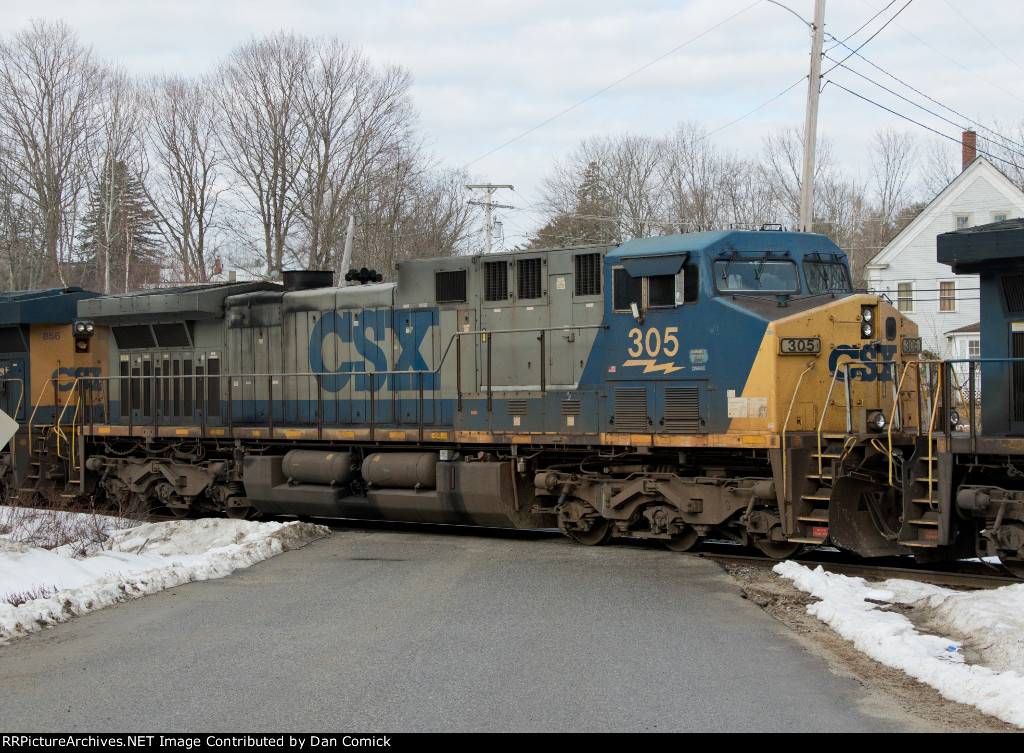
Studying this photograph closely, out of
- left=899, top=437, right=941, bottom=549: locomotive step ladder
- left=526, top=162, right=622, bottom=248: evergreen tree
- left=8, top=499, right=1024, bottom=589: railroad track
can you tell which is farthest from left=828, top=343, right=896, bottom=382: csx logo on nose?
left=526, top=162, right=622, bottom=248: evergreen tree

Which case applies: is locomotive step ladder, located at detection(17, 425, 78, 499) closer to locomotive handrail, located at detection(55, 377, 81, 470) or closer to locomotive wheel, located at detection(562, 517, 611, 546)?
locomotive handrail, located at detection(55, 377, 81, 470)

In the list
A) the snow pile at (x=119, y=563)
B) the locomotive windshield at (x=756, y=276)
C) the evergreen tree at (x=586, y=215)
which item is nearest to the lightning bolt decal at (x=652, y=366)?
the locomotive windshield at (x=756, y=276)

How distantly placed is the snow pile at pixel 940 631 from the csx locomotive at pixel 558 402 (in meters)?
0.94

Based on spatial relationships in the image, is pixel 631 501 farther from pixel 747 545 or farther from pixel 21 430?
pixel 21 430

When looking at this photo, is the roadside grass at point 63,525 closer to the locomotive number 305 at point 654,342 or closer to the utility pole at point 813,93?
the locomotive number 305 at point 654,342

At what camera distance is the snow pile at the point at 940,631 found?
550 cm

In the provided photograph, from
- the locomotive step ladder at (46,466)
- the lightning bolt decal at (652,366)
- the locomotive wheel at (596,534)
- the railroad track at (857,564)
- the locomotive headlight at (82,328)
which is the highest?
the locomotive headlight at (82,328)

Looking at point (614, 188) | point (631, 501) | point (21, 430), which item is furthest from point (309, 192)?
point (631, 501)

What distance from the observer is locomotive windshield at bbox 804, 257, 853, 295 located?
10.7 meters

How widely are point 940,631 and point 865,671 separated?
1348 millimetres

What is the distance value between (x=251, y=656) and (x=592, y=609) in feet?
9.27

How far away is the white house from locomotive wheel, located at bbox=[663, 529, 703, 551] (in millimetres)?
30581

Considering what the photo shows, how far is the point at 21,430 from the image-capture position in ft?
56.1

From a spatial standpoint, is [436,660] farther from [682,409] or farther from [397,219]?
[397,219]
